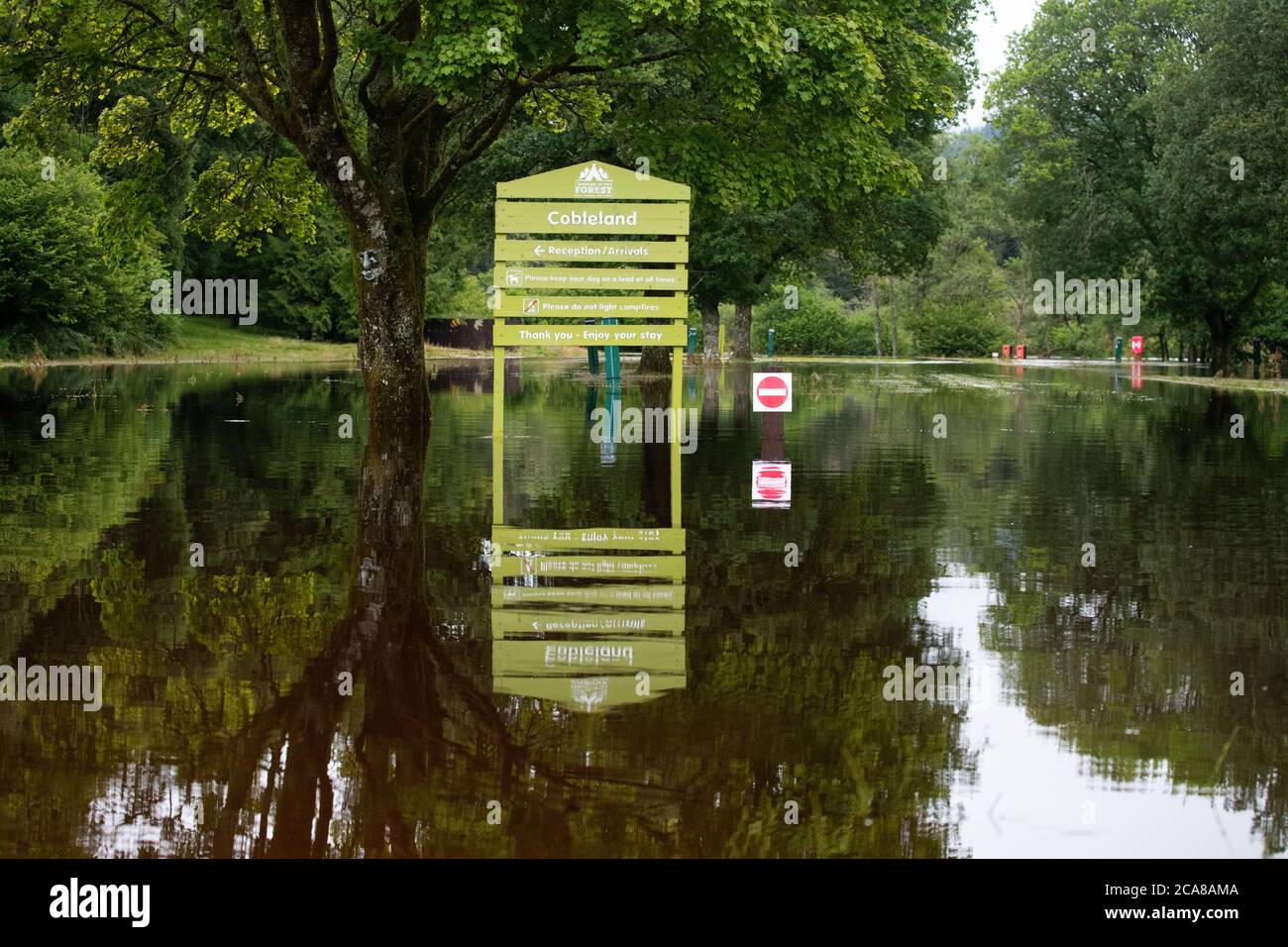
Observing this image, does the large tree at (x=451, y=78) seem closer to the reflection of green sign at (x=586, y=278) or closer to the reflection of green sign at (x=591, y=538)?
the reflection of green sign at (x=586, y=278)

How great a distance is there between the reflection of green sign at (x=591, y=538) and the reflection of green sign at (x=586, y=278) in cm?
275

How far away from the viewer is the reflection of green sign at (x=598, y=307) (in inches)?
587

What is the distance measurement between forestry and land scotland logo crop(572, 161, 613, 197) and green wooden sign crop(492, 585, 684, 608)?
5.89m

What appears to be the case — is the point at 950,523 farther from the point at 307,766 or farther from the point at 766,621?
the point at 307,766

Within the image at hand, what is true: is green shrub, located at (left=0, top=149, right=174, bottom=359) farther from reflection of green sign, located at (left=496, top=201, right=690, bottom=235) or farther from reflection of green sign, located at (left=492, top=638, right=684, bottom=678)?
reflection of green sign, located at (left=492, top=638, right=684, bottom=678)

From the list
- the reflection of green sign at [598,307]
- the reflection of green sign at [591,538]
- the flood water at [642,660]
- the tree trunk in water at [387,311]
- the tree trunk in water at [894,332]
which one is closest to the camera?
the flood water at [642,660]

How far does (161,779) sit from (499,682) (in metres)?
1.92

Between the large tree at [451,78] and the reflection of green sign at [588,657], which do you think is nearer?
the reflection of green sign at [588,657]

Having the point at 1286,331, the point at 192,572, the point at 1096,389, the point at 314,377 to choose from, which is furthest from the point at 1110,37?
the point at 192,572
